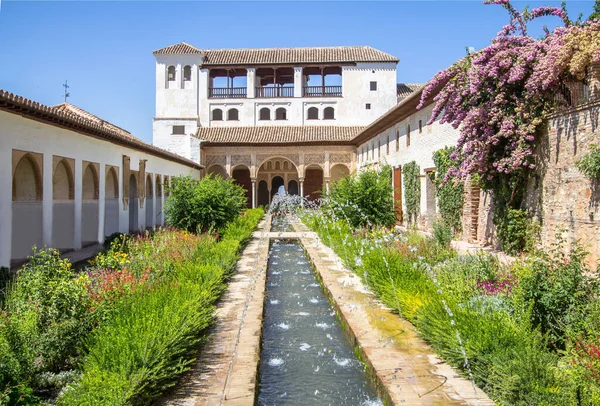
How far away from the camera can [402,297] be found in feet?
21.1

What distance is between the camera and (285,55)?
35.2 metres

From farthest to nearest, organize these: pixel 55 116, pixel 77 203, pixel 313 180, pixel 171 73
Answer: pixel 313 180
pixel 171 73
pixel 77 203
pixel 55 116

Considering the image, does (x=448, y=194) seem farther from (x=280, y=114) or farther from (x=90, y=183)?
(x=280, y=114)

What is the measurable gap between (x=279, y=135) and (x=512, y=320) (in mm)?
29609

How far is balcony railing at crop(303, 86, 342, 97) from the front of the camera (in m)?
35.4

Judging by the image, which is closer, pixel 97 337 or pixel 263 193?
pixel 97 337

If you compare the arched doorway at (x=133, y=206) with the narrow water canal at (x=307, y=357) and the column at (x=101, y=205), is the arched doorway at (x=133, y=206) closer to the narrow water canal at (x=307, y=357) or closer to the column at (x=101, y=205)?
the column at (x=101, y=205)

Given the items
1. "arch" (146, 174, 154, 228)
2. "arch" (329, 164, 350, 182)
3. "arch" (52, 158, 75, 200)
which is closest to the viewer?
"arch" (52, 158, 75, 200)

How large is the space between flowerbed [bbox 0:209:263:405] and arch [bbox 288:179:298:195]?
31.7 metres

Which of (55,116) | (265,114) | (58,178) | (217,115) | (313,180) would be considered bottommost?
(58,178)

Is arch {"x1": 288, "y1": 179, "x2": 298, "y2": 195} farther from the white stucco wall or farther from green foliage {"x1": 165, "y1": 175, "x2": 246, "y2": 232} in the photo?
green foliage {"x1": 165, "y1": 175, "x2": 246, "y2": 232}

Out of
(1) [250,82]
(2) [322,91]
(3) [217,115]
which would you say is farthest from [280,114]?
(3) [217,115]

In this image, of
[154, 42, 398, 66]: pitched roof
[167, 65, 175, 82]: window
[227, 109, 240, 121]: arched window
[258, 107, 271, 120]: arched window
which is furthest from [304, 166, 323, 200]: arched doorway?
[167, 65, 175, 82]: window

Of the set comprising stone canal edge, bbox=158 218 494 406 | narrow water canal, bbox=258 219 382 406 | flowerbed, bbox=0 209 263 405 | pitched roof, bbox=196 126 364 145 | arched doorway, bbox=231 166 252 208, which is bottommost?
narrow water canal, bbox=258 219 382 406
